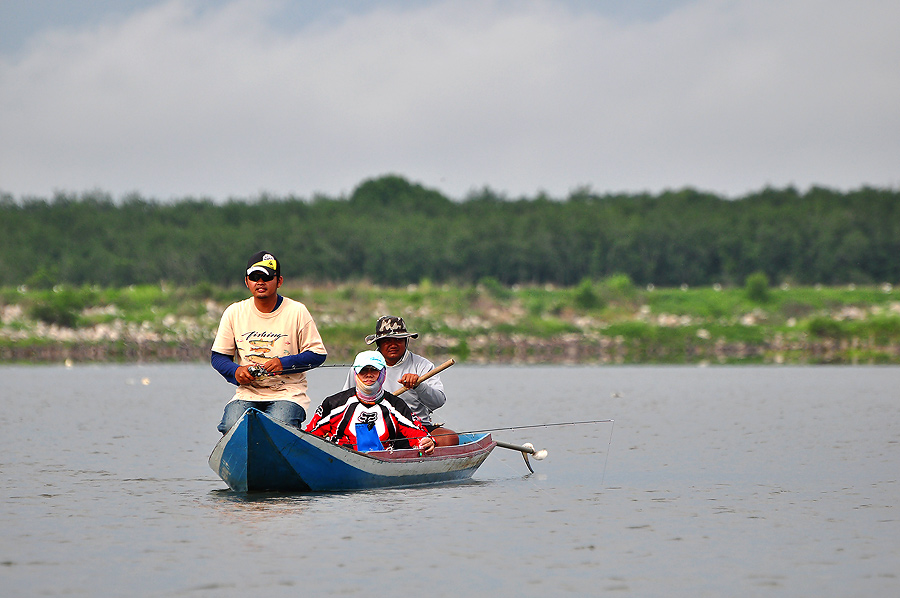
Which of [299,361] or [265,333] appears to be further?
[265,333]

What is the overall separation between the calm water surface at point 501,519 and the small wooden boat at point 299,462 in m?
0.18

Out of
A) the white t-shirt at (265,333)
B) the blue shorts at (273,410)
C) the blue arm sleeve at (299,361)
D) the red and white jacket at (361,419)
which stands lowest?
the red and white jacket at (361,419)

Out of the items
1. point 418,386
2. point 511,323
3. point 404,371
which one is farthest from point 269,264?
point 511,323

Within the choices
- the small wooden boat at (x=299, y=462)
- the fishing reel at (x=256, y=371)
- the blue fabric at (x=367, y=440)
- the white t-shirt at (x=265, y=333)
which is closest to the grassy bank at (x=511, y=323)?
the small wooden boat at (x=299, y=462)

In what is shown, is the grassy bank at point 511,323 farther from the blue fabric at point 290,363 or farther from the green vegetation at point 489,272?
the blue fabric at point 290,363

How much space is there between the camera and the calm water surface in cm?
927

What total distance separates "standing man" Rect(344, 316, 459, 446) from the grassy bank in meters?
35.5

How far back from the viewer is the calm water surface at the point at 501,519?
365 inches

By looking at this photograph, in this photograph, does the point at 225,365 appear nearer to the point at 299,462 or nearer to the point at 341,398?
the point at 299,462

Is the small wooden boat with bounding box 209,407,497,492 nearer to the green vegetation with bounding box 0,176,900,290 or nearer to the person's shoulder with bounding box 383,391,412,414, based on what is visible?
the person's shoulder with bounding box 383,391,412,414

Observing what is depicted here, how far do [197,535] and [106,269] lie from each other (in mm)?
61781

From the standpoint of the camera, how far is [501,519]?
12.1 metres

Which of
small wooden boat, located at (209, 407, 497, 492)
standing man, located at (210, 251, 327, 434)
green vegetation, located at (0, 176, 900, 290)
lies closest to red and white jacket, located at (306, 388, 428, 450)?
small wooden boat, located at (209, 407, 497, 492)

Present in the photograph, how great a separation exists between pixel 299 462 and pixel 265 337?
1.66 metres
